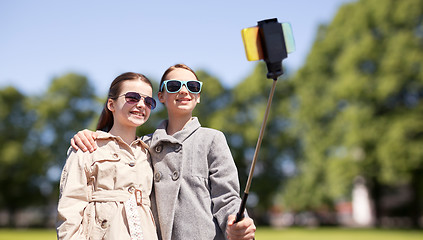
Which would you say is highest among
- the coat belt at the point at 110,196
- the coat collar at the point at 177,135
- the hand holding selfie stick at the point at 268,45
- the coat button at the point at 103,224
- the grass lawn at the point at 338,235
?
the hand holding selfie stick at the point at 268,45

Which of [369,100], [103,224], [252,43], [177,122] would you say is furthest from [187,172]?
[369,100]

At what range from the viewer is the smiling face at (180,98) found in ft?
12.3

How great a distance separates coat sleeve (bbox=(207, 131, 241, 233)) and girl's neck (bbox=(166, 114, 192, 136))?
302mm

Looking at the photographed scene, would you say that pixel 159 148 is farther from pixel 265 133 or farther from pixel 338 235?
pixel 265 133

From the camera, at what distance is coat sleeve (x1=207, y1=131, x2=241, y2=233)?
3.40 metres

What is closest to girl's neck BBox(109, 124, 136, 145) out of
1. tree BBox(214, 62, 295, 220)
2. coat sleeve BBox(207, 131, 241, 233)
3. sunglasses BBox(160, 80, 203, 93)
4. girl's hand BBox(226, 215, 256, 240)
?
sunglasses BBox(160, 80, 203, 93)

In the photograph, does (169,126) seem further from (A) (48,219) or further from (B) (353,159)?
(A) (48,219)

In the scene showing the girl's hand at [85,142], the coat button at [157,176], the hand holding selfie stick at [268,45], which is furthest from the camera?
the coat button at [157,176]

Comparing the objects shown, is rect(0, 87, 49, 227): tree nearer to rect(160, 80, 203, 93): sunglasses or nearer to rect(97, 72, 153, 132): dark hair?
rect(97, 72, 153, 132): dark hair

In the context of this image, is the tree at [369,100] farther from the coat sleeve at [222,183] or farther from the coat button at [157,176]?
the coat button at [157,176]

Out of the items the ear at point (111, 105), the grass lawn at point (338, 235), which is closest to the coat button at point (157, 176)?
the ear at point (111, 105)

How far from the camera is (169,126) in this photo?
3.88 meters

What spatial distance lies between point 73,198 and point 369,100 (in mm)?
26429

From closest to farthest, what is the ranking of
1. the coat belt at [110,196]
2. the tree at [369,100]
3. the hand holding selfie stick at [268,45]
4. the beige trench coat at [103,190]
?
the hand holding selfie stick at [268,45] → the beige trench coat at [103,190] → the coat belt at [110,196] → the tree at [369,100]
